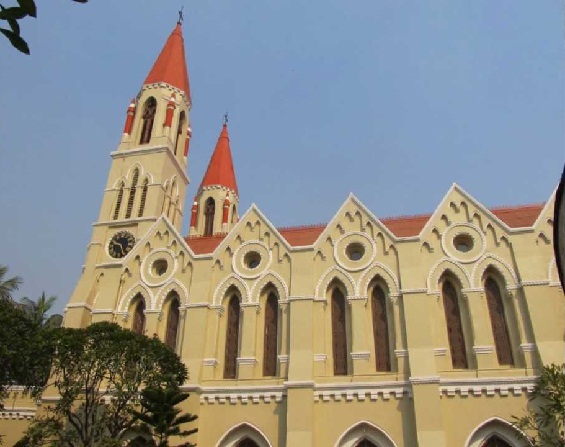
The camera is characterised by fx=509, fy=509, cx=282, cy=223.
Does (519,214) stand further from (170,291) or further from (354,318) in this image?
(170,291)

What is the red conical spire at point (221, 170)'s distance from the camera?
39.0 metres

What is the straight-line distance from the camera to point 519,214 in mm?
21688

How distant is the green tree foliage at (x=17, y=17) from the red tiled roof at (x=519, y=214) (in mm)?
21119

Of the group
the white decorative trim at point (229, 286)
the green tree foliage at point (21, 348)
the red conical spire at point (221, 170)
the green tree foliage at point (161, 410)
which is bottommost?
the green tree foliage at point (161, 410)

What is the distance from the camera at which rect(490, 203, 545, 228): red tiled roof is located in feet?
68.8

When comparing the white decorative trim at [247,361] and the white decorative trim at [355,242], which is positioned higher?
the white decorative trim at [355,242]

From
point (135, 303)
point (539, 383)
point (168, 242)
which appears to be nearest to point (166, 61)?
point (168, 242)

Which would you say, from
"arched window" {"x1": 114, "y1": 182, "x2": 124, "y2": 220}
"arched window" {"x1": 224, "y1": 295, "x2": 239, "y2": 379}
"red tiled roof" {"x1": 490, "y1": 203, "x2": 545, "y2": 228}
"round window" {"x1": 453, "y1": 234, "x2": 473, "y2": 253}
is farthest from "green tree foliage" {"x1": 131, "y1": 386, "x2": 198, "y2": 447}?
"red tiled roof" {"x1": 490, "y1": 203, "x2": 545, "y2": 228}

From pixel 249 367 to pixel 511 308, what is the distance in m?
10.1

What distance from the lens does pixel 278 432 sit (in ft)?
60.0

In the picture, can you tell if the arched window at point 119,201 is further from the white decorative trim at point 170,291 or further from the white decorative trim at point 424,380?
the white decorative trim at point 424,380

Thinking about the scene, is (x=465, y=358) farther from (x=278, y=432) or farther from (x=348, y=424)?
(x=278, y=432)

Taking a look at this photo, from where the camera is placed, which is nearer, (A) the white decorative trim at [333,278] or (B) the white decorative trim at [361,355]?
(B) the white decorative trim at [361,355]

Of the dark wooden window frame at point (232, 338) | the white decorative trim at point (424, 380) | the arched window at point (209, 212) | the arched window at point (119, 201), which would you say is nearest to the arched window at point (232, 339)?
the dark wooden window frame at point (232, 338)
